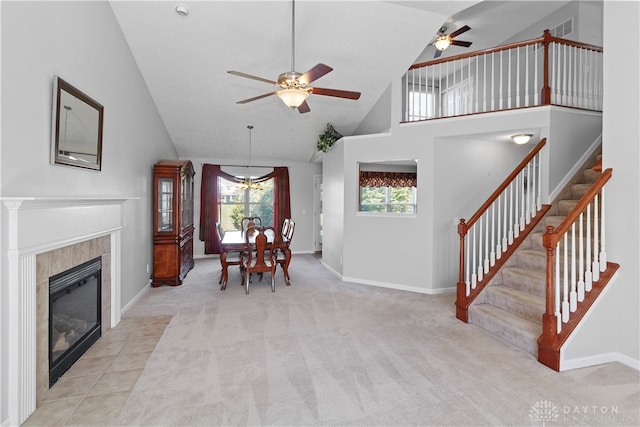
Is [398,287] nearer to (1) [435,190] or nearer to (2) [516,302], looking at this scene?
(1) [435,190]

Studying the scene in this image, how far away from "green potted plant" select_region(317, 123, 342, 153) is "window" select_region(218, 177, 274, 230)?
2.31 metres

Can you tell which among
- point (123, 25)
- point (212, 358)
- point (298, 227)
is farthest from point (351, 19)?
point (298, 227)

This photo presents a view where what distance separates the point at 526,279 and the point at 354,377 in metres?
2.12

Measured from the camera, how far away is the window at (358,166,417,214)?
6219 millimetres

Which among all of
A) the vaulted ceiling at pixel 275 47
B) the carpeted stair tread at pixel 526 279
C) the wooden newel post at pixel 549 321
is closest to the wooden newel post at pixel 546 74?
the vaulted ceiling at pixel 275 47

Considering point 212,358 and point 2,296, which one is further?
point 212,358

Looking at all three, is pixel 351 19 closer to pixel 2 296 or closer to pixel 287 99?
pixel 287 99

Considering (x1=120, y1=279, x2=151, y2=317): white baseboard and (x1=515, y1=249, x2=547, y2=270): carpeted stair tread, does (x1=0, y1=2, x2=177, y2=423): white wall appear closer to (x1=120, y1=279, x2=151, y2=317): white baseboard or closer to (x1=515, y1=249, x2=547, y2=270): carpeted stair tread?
(x1=120, y1=279, x2=151, y2=317): white baseboard

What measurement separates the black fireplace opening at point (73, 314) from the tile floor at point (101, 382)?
9cm

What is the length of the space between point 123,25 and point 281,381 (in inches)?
162

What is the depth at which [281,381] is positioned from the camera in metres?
2.26

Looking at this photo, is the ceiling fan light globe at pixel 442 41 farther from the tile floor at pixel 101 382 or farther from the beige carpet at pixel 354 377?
the tile floor at pixel 101 382

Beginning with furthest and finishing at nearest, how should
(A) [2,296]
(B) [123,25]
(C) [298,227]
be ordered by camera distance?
(C) [298,227] < (B) [123,25] < (A) [2,296]

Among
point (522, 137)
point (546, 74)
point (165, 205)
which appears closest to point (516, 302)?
point (522, 137)
